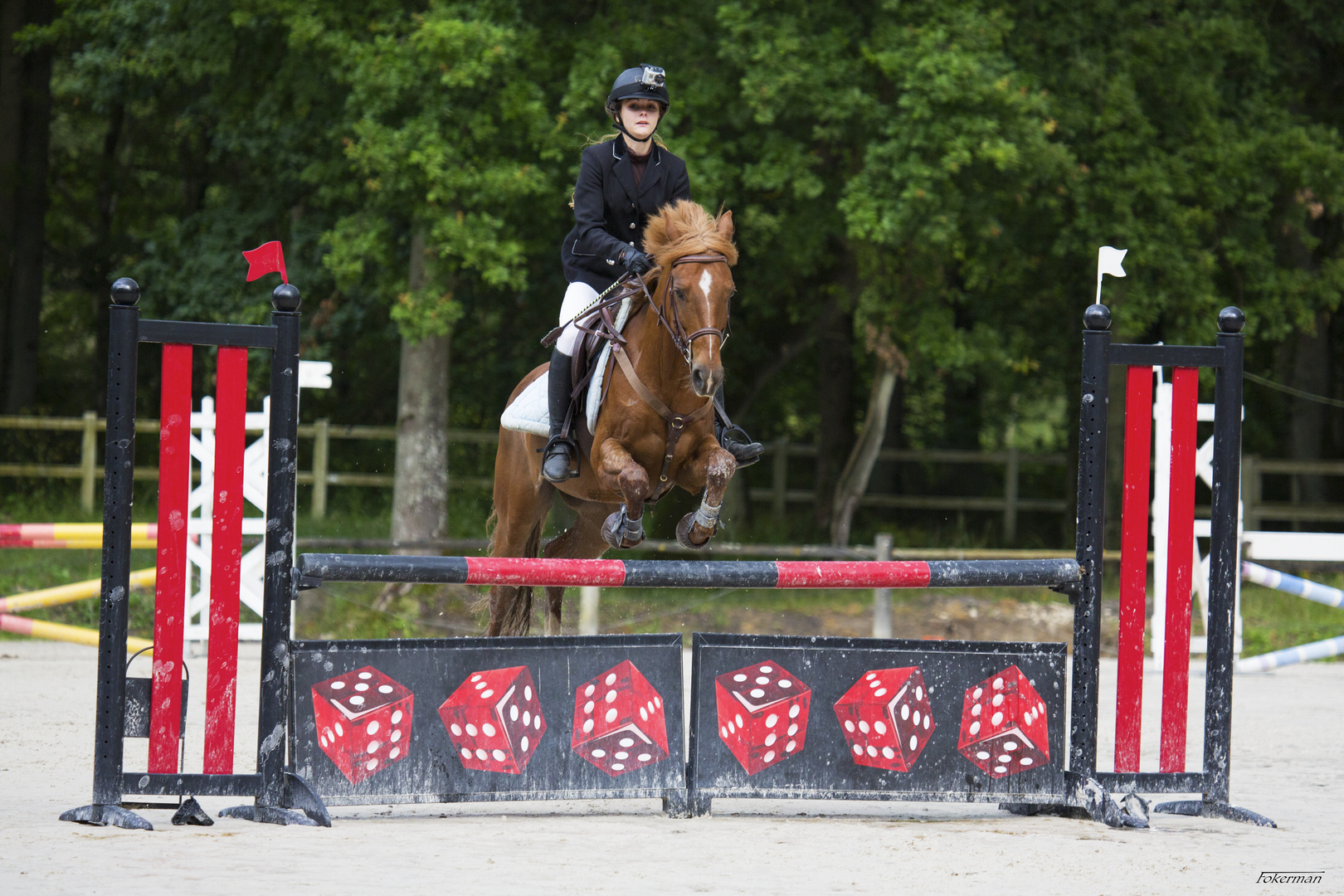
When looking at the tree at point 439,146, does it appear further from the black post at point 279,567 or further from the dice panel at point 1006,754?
the dice panel at point 1006,754

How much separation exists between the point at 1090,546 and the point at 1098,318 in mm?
824

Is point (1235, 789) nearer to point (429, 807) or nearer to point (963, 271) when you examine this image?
point (429, 807)

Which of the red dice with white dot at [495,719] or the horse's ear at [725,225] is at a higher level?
the horse's ear at [725,225]

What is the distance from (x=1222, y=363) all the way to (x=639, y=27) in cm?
788

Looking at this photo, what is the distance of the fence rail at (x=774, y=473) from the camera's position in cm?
1438

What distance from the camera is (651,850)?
4180 millimetres

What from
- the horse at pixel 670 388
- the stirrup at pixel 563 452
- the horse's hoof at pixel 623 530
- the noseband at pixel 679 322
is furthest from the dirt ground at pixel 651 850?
the noseband at pixel 679 322

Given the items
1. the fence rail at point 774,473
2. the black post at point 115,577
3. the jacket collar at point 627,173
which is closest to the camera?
the black post at point 115,577

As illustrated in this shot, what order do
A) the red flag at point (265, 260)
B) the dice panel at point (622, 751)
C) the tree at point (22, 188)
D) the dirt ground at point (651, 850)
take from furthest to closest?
the tree at point (22, 188), the dice panel at point (622, 751), the red flag at point (265, 260), the dirt ground at point (651, 850)

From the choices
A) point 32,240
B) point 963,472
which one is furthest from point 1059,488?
point 32,240

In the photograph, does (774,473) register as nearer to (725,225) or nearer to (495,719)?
(725,225)

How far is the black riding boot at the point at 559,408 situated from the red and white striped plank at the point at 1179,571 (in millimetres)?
2357

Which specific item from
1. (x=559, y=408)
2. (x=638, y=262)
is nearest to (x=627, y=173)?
(x=638, y=262)

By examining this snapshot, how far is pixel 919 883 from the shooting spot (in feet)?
12.6
